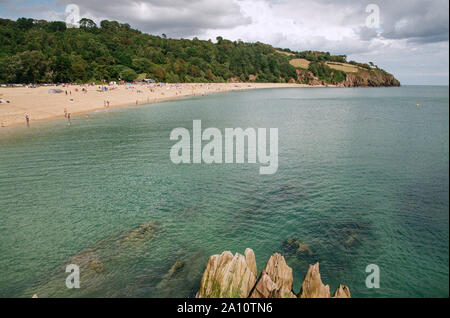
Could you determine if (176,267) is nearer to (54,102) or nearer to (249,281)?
(249,281)

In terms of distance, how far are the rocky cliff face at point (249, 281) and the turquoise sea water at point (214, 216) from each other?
1.78 meters

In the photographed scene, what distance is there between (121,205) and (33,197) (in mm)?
8202

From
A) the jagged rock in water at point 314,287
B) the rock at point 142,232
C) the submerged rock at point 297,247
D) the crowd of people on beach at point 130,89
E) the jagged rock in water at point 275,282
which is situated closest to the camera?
the jagged rock in water at point 314,287

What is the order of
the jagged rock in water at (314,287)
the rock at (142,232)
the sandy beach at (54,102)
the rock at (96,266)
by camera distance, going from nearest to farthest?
the jagged rock in water at (314,287)
the rock at (96,266)
the rock at (142,232)
the sandy beach at (54,102)

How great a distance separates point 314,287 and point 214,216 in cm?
1025

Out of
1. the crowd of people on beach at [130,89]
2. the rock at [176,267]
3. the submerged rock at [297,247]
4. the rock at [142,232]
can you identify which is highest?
the crowd of people on beach at [130,89]

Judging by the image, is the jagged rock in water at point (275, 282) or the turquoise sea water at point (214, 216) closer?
the jagged rock in water at point (275, 282)

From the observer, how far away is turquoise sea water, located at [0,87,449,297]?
1380cm

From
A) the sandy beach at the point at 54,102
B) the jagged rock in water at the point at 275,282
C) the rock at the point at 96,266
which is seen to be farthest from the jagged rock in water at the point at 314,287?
the sandy beach at the point at 54,102

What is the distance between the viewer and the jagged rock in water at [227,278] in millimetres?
11383

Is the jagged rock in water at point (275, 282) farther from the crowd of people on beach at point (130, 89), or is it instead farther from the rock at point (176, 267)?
the crowd of people on beach at point (130, 89)

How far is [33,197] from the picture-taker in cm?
2317

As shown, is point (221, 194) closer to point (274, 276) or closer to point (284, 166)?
point (284, 166)
